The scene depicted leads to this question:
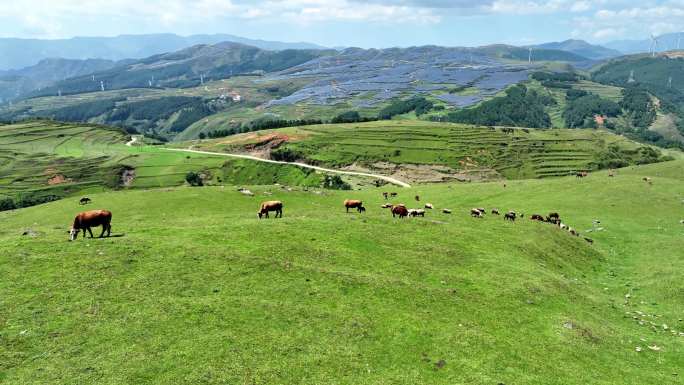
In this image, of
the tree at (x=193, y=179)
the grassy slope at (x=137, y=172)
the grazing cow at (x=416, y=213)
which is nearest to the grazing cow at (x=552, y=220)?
the grazing cow at (x=416, y=213)

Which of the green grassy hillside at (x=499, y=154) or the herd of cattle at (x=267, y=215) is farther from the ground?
the herd of cattle at (x=267, y=215)

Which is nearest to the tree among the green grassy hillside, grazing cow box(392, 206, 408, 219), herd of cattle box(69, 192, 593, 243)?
the green grassy hillside

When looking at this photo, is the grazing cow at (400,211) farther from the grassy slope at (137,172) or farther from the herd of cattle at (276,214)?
the grassy slope at (137,172)

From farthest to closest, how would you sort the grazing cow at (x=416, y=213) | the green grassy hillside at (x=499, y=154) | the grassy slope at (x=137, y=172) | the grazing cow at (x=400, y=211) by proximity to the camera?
the grassy slope at (x=137, y=172) < the green grassy hillside at (x=499, y=154) < the grazing cow at (x=416, y=213) < the grazing cow at (x=400, y=211)

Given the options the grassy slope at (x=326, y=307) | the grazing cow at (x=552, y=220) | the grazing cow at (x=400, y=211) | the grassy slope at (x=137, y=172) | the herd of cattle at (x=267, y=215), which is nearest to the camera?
the grassy slope at (x=326, y=307)

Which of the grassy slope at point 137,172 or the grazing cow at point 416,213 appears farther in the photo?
the grassy slope at point 137,172

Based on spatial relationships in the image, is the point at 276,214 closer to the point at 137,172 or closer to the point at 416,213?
the point at 416,213

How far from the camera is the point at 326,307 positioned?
26828 mm

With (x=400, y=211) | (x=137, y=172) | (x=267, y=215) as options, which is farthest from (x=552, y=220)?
(x=137, y=172)

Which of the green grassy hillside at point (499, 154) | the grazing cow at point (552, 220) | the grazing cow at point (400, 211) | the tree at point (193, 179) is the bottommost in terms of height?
the tree at point (193, 179)

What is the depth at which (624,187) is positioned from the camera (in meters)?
79.5

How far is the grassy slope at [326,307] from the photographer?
21516 mm

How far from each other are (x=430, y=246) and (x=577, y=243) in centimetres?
2310

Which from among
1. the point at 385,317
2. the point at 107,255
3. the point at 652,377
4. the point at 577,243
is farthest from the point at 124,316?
the point at 577,243
